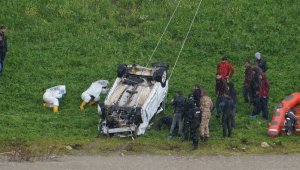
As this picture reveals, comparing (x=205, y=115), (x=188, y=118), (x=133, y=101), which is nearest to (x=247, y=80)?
(x=205, y=115)

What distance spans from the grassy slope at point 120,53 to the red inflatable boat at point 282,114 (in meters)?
0.31

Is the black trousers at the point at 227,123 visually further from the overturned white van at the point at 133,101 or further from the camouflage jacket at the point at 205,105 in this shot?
the overturned white van at the point at 133,101

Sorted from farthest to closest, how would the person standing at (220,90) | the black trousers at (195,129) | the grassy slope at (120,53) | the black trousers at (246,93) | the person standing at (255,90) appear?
the black trousers at (246,93) < the person standing at (255,90) < the person standing at (220,90) < the grassy slope at (120,53) < the black trousers at (195,129)

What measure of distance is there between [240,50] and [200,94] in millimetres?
6761

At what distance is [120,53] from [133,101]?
5.80m

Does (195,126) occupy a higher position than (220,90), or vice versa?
(220,90)

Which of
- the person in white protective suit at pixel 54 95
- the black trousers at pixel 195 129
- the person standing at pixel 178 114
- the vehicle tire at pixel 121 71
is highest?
the vehicle tire at pixel 121 71

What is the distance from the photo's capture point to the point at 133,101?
2056cm

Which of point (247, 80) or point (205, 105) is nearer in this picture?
point (205, 105)

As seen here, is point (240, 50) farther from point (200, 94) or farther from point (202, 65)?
point (200, 94)

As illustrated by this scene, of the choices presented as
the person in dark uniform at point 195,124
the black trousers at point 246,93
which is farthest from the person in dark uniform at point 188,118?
the black trousers at point 246,93

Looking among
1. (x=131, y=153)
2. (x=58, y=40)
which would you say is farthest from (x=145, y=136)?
(x=58, y=40)

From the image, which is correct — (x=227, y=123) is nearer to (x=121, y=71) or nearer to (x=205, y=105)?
(x=205, y=105)

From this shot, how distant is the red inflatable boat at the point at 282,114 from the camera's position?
65.6ft
